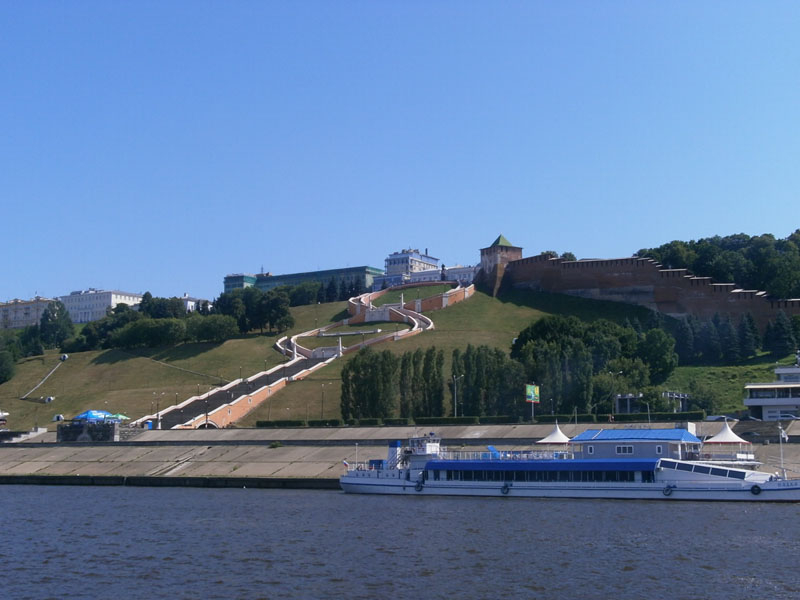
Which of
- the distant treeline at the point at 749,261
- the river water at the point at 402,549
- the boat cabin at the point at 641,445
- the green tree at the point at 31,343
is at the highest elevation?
A: the distant treeline at the point at 749,261

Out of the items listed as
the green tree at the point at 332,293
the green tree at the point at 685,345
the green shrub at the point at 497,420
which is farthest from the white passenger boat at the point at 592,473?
the green tree at the point at 332,293

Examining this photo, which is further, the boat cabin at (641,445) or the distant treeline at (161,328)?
the distant treeline at (161,328)

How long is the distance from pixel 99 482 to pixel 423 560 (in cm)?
3669

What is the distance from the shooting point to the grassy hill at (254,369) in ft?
282

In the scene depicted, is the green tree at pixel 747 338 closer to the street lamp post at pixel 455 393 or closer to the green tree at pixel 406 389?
the street lamp post at pixel 455 393

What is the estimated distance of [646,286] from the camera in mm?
115125

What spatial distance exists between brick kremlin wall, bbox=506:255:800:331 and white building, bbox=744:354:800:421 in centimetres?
4014

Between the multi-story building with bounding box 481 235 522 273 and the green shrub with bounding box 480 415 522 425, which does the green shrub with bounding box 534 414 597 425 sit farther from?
the multi-story building with bounding box 481 235 522 273

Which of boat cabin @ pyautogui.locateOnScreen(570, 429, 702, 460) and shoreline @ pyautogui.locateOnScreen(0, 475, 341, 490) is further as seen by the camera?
shoreline @ pyautogui.locateOnScreen(0, 475, 341, 490)

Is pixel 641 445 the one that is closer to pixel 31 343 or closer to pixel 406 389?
pixel 406 389

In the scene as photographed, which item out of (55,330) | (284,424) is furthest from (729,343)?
(55,330)

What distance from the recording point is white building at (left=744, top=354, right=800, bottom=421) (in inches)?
2479

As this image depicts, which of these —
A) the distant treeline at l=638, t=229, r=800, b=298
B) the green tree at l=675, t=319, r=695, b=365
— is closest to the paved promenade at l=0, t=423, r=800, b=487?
the green tree at l=675, t=319, r=695, b=365

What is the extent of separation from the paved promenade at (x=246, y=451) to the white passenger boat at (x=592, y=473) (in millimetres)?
4844
